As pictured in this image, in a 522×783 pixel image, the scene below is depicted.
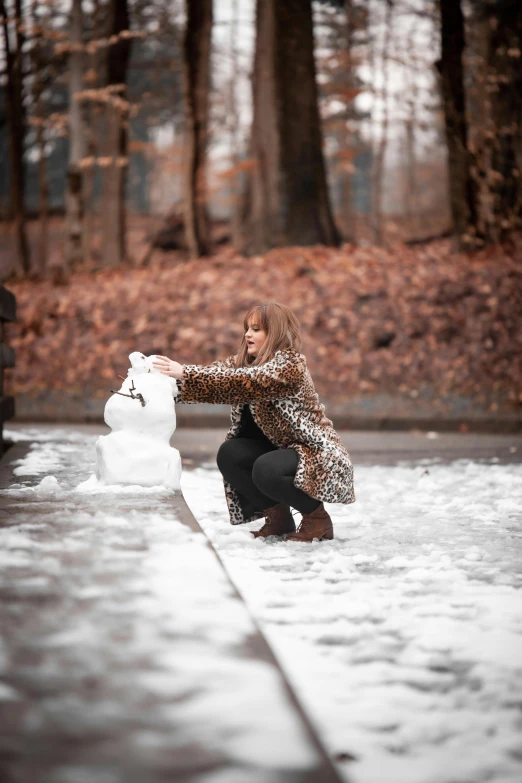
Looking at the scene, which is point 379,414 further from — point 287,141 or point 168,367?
point 168,367

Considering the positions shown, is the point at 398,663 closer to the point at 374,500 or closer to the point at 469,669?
the point at 469,669

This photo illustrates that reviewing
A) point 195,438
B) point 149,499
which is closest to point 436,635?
point 149,499

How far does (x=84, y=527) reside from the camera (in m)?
4.36

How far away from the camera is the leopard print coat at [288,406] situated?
5176 millimetres

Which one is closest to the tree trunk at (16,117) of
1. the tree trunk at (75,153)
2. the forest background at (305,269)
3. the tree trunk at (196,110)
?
the forest background at (305,269)

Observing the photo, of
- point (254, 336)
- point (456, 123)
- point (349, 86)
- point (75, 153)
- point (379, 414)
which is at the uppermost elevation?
point (349, 86)

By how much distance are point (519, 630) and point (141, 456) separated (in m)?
2.45

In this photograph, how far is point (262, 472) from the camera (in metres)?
5.27

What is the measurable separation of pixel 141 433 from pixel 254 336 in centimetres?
83

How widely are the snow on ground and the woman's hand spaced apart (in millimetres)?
971

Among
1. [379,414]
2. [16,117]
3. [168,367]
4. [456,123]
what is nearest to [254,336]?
[168,367]

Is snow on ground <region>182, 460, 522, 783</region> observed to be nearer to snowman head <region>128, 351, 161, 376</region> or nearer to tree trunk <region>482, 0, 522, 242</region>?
snowman head <region>128, 351, 161, 376</region>

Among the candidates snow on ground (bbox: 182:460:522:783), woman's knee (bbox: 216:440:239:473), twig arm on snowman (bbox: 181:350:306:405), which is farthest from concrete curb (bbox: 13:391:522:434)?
twig arm on snowman (bbox: 181:350:306:405)

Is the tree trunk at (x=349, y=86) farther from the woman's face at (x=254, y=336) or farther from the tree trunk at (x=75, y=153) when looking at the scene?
the woman's face at (x=254, y=336)
